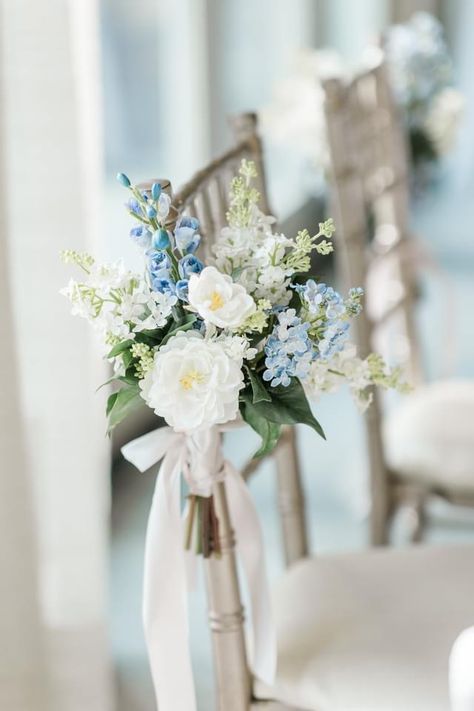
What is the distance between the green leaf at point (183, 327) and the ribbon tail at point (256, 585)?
0.93ft

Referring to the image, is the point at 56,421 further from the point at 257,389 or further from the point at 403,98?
the point at 403,98

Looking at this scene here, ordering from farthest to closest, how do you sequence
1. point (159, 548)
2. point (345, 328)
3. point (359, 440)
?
point (359, 440)
point (159, 548)
point (345, 328)

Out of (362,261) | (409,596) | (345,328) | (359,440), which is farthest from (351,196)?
(359,440)

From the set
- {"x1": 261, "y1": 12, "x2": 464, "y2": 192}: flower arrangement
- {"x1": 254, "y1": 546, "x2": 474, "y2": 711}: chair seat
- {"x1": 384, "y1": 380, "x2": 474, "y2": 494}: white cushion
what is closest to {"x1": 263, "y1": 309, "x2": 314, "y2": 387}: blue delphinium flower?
{"x1": 254, "y1": 546, "x2": 474, "y2": 711}: chair seat

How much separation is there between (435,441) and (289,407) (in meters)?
0.99

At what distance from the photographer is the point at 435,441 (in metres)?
2.01

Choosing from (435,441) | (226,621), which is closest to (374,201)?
(435,441)

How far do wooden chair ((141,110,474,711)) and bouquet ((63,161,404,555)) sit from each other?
4.7 inches

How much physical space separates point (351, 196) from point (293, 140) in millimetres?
833

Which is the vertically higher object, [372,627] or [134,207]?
[134,207]

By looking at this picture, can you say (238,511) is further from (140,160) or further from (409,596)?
Answer: (140,160)

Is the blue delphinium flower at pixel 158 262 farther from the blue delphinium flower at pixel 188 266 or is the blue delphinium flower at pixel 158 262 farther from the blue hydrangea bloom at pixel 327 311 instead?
the blue hydrangea bloom at pixel 327 311

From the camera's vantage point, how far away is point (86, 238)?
5.32ft

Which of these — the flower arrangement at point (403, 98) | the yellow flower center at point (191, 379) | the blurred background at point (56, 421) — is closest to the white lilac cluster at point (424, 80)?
the flower arrangement at point (403, 98)
